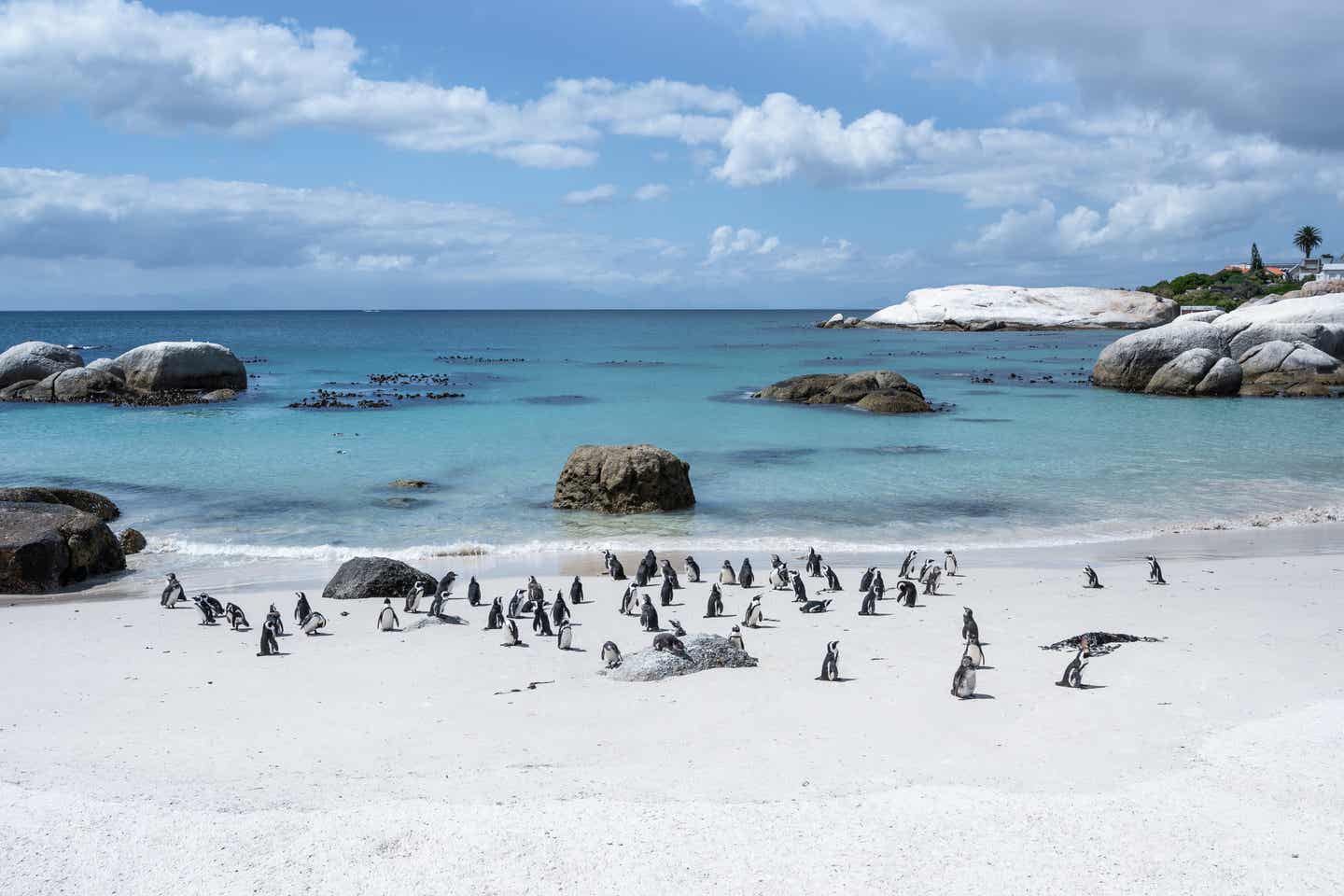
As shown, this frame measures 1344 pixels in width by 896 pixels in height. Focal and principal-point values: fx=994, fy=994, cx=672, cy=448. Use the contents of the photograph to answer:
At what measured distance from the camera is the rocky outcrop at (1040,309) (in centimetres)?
11962

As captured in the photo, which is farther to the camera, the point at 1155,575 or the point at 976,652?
the point at 1155,575

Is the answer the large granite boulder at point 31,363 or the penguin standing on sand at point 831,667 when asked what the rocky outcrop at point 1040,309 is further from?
the penguin standing on sand at point 831,667

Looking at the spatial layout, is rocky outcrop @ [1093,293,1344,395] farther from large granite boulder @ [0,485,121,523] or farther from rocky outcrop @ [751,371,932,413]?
large granite boulder @ [0,485,121,523]

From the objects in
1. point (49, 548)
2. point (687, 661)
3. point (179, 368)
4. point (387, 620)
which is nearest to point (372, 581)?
point (387, 620)

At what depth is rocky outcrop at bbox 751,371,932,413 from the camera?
3831 centimetres

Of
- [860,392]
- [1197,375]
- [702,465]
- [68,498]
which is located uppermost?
[1197,375]

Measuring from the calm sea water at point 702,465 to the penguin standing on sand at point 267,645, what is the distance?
658 centimetres

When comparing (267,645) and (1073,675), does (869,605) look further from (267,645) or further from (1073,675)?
(267,645)

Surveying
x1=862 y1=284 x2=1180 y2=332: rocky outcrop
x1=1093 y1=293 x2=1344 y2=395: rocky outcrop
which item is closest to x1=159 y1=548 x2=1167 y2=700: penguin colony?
x1=1093 y1=293 x2=1344 y2=395: rocky outcrop

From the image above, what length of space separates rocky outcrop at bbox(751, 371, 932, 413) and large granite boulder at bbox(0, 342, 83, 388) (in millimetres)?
31565

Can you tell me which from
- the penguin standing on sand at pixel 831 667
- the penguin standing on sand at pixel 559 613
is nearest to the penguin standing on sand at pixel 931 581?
the penguin standing on sand at pixel 831 667

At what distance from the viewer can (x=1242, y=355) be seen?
48469 mm

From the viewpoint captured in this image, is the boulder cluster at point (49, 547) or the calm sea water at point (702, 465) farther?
the calm sea water at point (702, 465)

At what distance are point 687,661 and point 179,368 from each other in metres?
41.7
